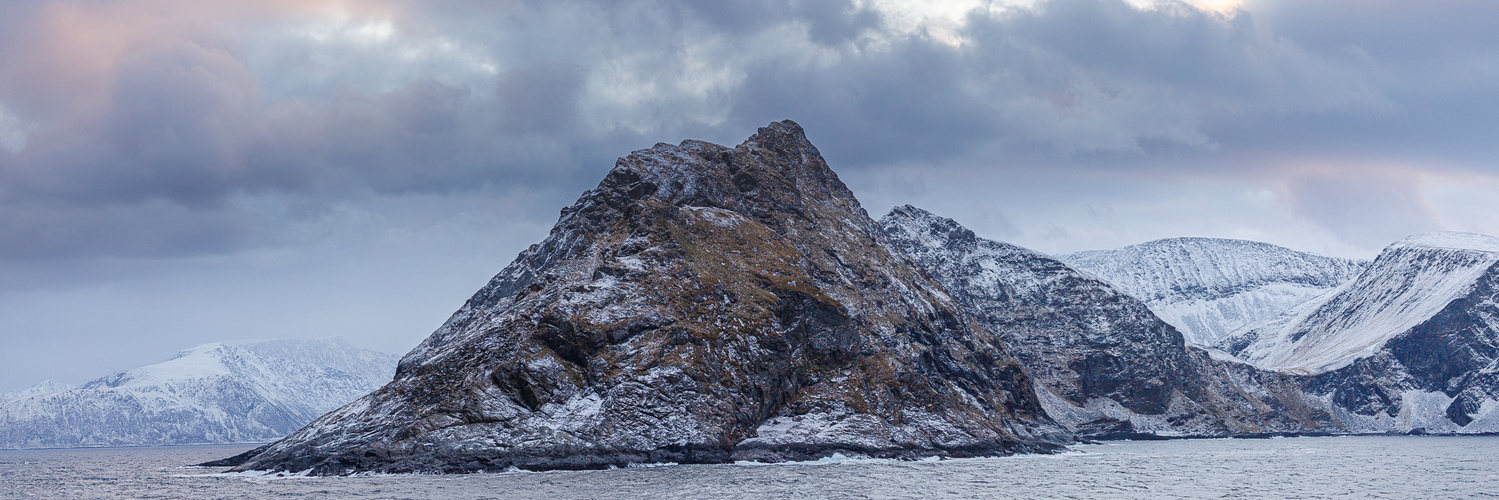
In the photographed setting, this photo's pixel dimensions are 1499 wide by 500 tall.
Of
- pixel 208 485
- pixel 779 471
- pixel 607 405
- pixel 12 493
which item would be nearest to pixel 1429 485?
pixel 779 471

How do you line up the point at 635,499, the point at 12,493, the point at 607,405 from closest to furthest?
the point at 635,499 < the point at 12,493 < the point at 607,405

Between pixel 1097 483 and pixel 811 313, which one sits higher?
pixel 811 313

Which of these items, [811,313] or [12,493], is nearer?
[12,493]

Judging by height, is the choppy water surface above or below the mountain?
below

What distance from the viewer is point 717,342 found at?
565 ft

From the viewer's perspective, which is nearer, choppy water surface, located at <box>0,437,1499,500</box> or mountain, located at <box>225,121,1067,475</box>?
choppy water surface, located at <box>0,437,1499,500</box>

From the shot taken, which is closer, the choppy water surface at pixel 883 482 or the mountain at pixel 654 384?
the choppy water surface at pixel 883 482

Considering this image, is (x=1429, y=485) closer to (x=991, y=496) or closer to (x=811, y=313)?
(x=991, y=496)

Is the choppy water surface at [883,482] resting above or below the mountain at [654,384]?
below

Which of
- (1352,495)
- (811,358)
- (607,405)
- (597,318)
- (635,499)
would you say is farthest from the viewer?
(811,358)

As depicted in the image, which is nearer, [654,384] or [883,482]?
[883,482]

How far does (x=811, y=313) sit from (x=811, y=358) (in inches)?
310

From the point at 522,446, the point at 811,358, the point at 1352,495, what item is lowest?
the point at 1352,495

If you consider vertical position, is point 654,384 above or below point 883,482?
above
